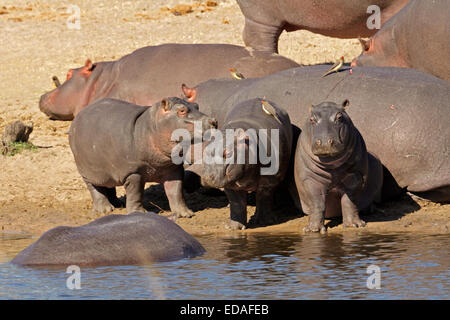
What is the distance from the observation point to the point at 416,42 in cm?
1063

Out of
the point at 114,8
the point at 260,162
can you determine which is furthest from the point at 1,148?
the point at 114,8

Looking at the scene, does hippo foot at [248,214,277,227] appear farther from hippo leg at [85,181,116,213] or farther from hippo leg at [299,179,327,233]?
hippo leg at [85,181,116,213]

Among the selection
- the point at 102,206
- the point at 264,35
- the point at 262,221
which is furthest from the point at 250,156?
the point at 264,35

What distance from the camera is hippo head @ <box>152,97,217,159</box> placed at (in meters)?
8.91

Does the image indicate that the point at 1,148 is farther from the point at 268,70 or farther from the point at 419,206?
the point at 419,206

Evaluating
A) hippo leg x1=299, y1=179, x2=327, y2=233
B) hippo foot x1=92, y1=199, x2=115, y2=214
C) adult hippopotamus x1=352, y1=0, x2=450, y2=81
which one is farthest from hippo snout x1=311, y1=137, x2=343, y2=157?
adult hippopotamus x1=352, y1=0, x2=450, y2=81

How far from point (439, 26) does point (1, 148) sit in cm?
467

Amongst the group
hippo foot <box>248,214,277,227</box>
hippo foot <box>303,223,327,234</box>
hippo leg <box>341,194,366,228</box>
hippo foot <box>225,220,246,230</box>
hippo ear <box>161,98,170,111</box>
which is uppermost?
hippo ear <box>161,98,170,111</box>

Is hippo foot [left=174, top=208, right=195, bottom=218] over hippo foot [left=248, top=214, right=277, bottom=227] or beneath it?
beneath

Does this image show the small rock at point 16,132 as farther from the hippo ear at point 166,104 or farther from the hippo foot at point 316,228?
the hippo foot at point 316,228

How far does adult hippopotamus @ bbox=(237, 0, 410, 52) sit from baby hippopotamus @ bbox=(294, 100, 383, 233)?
13.0ft

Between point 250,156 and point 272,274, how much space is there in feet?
5.71

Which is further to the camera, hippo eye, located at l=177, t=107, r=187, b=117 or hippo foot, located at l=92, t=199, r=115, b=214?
hippo foot, located at l=92, t=199, r=115, b=214
